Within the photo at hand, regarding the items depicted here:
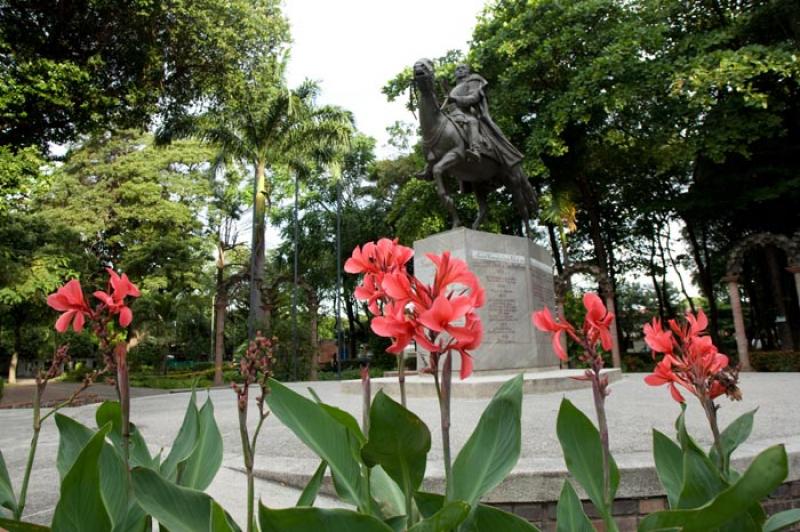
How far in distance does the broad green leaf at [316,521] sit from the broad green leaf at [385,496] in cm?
40

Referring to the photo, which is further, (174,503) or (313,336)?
(313,336)

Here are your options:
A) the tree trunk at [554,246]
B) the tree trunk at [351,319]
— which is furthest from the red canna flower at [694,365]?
the tree trunk at [351,319]

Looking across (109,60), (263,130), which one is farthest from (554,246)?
(109,60)

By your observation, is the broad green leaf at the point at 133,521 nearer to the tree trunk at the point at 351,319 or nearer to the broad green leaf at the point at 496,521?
the broad green leaf at the point at 496,521

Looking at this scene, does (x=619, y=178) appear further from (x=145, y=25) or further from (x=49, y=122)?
(x=49, y=122)

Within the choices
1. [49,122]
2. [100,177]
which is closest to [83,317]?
[49,122]

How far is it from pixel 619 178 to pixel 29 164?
2184cm

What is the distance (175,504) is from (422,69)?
7.44m

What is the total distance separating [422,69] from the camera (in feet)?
24.9

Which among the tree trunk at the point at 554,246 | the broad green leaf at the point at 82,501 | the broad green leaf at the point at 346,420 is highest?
the tree trunk at the point at 554,246

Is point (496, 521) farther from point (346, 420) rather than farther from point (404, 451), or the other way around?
point (346, 420)

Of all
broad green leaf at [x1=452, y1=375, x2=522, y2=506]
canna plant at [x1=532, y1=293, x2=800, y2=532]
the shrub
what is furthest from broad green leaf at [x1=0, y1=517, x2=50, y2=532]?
the shrub

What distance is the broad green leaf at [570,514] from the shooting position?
44.3 inches

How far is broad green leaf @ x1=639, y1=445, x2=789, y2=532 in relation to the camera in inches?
33.5
